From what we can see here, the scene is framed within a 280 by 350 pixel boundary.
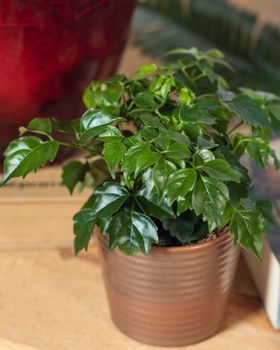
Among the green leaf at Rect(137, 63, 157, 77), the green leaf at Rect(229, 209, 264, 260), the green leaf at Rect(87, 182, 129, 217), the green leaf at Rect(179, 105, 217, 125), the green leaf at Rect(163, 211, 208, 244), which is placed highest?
the green leaf at Rect(179, 105, 217, 125)

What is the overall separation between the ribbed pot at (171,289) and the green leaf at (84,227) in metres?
0.03

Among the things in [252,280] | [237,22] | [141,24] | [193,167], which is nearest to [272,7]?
[237,22]

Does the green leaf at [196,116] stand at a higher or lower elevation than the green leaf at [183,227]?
higher

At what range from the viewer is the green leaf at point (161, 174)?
1.44 ft

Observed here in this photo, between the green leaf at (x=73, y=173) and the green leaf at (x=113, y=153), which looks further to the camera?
the green leaf at (x=73, y=173)

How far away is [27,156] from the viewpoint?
465mm

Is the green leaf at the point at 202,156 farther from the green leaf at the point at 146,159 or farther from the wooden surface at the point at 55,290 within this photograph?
the wooden surface at the point at 55,290

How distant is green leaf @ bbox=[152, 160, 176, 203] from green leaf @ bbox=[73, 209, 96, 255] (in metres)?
0.08

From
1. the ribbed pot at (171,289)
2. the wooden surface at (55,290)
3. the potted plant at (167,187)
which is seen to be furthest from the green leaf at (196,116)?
the wooden surface at (55,290)

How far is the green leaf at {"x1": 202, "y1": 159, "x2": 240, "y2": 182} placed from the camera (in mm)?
433

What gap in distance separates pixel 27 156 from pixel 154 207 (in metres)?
0.10

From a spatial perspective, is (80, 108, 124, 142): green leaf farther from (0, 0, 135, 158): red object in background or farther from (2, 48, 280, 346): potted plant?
(0, 0, 135, 158): red object in background

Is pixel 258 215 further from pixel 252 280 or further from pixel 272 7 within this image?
pixel 272 7

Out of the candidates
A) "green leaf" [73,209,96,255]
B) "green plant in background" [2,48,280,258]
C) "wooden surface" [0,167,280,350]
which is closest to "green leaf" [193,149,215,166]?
"green plant in background" [2,48,280,258]
